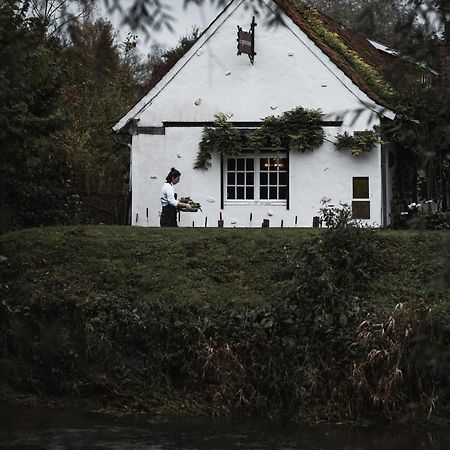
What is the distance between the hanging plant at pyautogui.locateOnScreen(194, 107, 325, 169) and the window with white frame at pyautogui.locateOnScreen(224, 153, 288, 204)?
0.50m

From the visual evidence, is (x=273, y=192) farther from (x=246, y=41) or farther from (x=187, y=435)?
(x=187, y=435)

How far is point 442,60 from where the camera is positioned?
207 inches

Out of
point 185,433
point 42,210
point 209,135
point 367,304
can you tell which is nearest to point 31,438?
point 185,433

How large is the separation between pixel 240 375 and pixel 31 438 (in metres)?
2.99

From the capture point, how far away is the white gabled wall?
21.2 meters

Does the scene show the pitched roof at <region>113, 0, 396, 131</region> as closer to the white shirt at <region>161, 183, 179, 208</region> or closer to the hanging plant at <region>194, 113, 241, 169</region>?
the hanging plant at <region>194, 113, 241, 169</region>

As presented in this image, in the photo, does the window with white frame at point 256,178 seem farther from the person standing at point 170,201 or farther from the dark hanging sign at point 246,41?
the person standing at point 170,201

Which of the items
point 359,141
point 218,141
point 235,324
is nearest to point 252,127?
point 218,141

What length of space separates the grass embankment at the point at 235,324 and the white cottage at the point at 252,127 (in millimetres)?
5112

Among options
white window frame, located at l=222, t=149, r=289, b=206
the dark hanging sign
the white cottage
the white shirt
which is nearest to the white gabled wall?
the white cottage

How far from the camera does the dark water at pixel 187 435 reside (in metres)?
11.4

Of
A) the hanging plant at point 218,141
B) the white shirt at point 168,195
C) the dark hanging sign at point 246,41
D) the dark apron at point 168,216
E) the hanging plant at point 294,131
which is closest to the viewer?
the white shirt at point 168,195

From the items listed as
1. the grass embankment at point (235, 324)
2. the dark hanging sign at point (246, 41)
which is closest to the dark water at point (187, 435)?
the grass embankment at point (235, 324)

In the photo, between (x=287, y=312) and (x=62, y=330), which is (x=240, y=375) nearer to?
(x=287, y=312)
